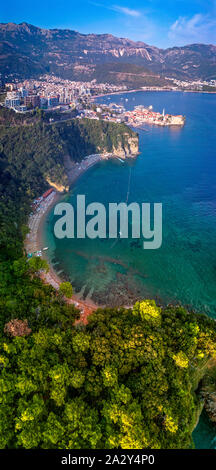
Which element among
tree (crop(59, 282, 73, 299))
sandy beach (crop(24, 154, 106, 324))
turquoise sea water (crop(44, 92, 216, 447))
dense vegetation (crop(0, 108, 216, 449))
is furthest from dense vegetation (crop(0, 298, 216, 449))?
sandy beach (crop(24, 154, 106, 324))

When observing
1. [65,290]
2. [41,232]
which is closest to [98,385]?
[65,290]

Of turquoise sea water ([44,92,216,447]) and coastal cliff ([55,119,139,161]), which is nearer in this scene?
turquoise sea water ([44,92,216,447])

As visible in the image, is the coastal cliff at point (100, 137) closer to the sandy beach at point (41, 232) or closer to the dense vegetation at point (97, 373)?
the sandy beach at point (41, 232)

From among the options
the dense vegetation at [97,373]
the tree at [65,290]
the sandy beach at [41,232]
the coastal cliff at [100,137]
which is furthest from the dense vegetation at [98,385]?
the coastal cliff at [100,137]

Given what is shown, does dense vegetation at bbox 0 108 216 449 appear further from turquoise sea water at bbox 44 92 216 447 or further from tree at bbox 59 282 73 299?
turquoise sea water at bbox 44 92 216 447

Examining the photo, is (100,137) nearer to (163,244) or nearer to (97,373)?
(163,244)
